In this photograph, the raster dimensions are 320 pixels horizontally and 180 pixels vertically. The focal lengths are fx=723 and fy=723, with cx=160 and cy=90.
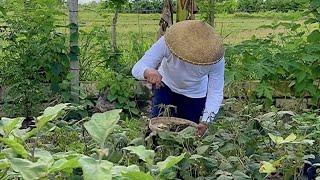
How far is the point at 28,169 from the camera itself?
1046 millimetres

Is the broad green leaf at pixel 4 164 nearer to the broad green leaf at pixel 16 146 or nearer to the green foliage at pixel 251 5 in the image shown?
the broad green leaf at pixel 16 146

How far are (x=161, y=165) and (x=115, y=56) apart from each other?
519 centimetres

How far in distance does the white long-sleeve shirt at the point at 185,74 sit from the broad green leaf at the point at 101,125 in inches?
103

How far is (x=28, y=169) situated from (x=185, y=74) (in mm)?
3217

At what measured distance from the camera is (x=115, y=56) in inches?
252

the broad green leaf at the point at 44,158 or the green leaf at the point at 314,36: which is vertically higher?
the broad green leaf at the point at 44,158

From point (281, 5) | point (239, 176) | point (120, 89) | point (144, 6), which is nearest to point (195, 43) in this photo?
point (239, 176)

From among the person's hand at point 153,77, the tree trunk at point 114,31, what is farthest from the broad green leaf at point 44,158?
the tree trunk at point 114,31

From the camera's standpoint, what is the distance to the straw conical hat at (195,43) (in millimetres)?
3973

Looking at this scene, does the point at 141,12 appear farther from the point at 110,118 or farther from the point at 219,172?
the point at 110,118

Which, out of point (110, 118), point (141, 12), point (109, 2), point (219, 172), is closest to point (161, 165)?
point (110, 118)

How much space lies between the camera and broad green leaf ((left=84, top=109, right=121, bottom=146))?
3.76ft

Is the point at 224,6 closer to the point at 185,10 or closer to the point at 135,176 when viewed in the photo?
the point at 185,10

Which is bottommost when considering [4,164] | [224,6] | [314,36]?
[314,36]
